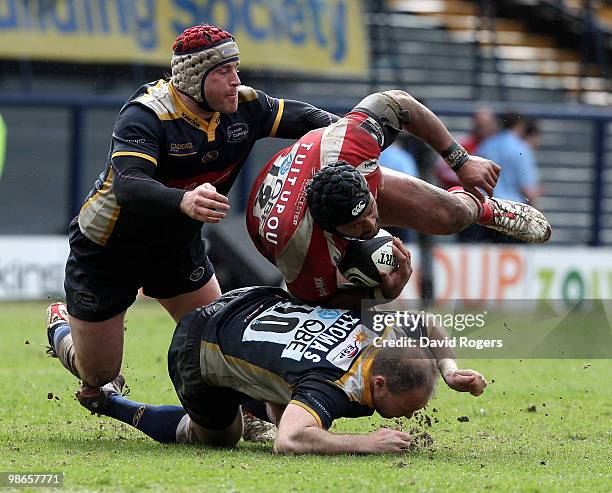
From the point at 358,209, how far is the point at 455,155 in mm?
1360

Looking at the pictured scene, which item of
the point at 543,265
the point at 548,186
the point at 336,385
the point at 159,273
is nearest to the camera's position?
the point at 336,385

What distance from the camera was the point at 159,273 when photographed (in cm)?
697

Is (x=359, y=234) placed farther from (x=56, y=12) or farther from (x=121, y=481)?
(x=56, y=12)

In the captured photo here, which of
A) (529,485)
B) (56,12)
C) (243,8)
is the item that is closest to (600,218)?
(243,8)

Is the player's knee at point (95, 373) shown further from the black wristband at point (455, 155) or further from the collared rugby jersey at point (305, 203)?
the black wristband at point (455, 155)

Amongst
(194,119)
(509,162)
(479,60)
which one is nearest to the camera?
(194,119)

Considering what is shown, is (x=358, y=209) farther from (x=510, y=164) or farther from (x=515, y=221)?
(x=510, y=164)

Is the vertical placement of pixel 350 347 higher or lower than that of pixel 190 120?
lower

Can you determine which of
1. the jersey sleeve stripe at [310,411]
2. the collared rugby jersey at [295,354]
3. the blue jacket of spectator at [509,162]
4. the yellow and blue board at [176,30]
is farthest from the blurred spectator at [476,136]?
the jersey sleeve stripe at [310,411]

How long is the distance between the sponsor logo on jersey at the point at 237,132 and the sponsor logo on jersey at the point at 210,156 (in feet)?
0.38

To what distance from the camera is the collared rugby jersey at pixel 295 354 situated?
5.59m

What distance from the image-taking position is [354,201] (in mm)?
5684

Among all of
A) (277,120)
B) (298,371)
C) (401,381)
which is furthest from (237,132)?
(401,381)

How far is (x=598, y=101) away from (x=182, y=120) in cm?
1385
